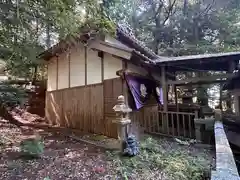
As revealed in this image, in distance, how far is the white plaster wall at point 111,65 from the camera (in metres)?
7.88

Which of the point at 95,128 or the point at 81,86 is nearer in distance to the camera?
the point at 95,128

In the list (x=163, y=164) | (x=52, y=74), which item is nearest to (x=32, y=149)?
(x=163, y=164)

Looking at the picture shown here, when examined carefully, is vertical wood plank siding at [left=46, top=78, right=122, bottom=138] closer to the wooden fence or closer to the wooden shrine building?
the wooden shrine building

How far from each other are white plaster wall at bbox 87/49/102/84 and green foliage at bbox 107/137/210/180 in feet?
12.1

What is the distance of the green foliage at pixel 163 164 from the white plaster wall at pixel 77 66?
15.3 feet

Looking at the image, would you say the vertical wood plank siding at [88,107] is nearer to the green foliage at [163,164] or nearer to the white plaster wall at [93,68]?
the white plaster wall at [93,68]

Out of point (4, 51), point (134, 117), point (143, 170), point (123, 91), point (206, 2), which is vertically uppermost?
point (206, 2)

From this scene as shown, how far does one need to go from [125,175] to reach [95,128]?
446cm

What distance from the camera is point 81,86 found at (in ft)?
30.8

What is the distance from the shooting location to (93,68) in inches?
347

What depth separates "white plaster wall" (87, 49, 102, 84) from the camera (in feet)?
28.1

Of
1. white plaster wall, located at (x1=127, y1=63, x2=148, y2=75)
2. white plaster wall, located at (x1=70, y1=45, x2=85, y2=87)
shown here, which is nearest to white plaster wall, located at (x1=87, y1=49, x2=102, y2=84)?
white plaster wall, located at (x1=70, y1=45, x2=85, y2=87)

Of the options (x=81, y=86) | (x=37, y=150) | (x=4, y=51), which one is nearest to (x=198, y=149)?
(x=37, y=150)

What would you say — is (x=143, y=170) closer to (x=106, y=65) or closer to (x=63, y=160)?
(x=63, y=160)
